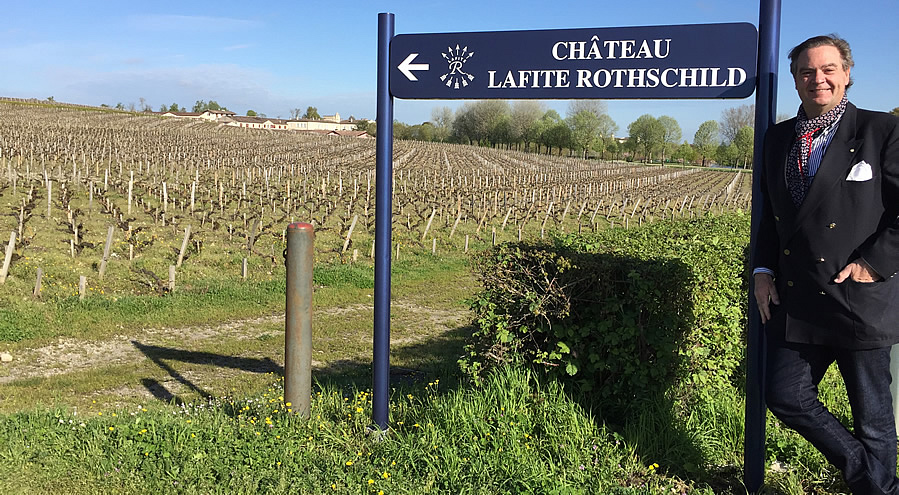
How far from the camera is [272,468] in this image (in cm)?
375

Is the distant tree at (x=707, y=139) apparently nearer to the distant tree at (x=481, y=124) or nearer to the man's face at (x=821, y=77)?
the distant tree at (x=481, y=124)

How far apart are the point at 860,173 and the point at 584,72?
1.55 m

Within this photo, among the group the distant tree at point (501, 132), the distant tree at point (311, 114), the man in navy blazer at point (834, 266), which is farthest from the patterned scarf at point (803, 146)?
the distant tree at point (311, 114)

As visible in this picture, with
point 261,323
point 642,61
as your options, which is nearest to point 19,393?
point 261,323

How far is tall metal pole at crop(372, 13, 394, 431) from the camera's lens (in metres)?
4.34

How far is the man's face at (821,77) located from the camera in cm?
286

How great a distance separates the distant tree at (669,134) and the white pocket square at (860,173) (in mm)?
117921

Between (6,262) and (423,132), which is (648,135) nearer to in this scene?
(423,132)

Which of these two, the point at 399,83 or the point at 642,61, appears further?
the point at 399,83

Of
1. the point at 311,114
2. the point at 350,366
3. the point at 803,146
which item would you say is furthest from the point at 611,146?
the point at 803,146

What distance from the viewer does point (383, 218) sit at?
4.40 meters

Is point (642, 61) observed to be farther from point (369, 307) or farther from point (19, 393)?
point (369, 307)

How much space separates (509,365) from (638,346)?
2.71 feet

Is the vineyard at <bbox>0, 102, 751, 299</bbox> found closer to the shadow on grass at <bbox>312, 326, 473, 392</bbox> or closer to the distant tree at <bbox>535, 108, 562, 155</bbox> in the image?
the shadow on grass at <bbox>312, 326, 473, 392</bbox>
